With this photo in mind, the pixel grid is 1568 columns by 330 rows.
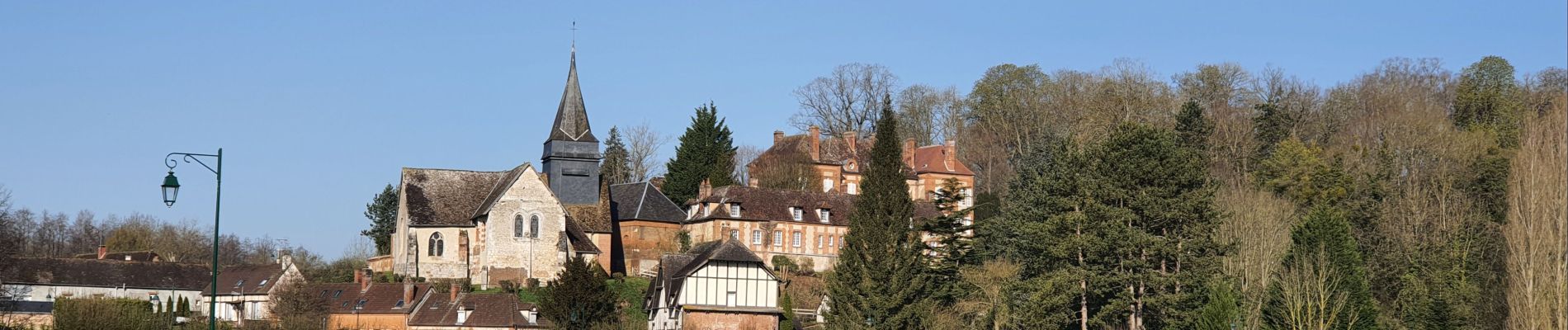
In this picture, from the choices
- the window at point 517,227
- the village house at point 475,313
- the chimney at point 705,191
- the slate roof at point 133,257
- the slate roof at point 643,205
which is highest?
the chimney at point 705,191

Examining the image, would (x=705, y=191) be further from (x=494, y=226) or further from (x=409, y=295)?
(x=409, y=295)

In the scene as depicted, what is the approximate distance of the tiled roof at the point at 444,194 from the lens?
2525 inches

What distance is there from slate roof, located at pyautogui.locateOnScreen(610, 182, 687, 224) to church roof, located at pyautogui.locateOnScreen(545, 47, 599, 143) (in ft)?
10.9

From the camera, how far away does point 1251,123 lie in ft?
229

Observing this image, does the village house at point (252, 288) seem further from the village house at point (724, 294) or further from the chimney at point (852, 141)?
the chimney at point (852, 141)

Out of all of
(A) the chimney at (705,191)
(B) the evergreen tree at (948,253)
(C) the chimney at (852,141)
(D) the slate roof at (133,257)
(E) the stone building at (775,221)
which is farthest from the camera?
(C) the chimney at (852,141)

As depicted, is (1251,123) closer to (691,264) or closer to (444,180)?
(691,264)

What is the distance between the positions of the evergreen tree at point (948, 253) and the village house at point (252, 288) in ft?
81.7

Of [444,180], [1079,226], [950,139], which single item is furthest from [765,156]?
[1079,226]

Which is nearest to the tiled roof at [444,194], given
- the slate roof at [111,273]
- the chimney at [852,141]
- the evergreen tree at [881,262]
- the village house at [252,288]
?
the village house at [252,288]

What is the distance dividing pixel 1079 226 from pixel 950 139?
1276 inches

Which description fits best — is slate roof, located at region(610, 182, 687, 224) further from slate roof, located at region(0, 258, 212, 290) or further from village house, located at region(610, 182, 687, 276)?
slate roof, located at region(0, 258, 212, 290)

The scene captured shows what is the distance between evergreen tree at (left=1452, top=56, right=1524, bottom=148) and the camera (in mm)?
62878

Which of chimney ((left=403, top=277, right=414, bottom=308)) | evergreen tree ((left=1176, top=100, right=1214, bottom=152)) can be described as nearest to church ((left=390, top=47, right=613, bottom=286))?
chimney ((left=403, top=277, right=414, bottom=308))
